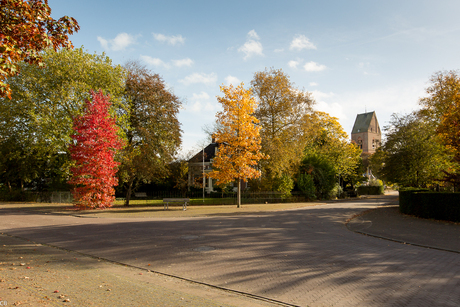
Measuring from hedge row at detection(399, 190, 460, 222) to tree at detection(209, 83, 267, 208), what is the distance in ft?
38.3

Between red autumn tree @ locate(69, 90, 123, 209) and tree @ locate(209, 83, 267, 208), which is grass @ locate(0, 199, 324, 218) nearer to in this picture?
red autumn tree @ locate(69, 90, 123, 209)

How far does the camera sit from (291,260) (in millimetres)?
8328

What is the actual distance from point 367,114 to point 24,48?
11905cm

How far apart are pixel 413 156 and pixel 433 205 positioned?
6.33m

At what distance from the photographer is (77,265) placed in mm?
7801

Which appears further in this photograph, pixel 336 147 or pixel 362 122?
pixel 362 122

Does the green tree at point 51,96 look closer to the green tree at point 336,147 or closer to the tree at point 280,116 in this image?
the tree at point 280,116

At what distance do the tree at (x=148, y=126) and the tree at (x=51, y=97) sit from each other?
199 cm

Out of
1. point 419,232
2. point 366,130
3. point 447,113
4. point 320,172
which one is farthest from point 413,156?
point 366,130

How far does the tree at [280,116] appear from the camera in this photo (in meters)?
33.0

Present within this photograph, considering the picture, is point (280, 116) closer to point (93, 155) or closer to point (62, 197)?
point (93, 155)

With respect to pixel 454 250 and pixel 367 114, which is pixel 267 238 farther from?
pixel 367 114

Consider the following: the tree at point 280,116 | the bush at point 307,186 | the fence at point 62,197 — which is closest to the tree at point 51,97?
the fence at point 62,197

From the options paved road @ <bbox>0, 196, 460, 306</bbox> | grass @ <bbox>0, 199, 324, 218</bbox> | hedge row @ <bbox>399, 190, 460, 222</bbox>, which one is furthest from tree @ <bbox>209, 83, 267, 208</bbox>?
paved road @ <bbox>0, 196, 460, 306</bbox>
